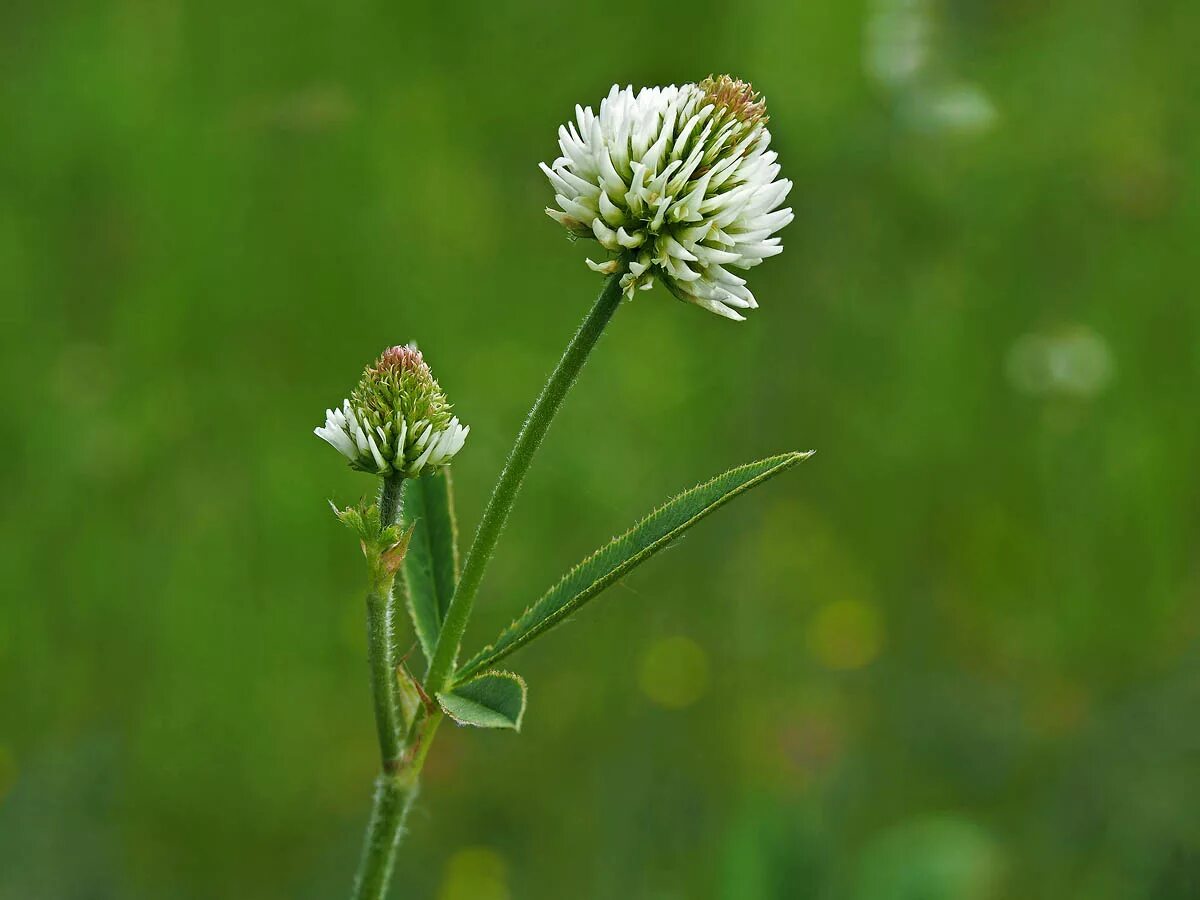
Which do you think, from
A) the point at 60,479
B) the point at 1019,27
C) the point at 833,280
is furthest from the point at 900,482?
the point at 60,479

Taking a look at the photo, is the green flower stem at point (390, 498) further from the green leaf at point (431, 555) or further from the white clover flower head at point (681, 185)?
the white clover flower head at point (681, 185)

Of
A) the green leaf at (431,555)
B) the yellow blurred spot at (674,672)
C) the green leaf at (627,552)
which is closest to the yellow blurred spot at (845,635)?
the yellow blurred spot at (674,672)

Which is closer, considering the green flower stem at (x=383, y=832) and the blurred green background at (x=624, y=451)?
the green flower stem at (x=383, y=832)

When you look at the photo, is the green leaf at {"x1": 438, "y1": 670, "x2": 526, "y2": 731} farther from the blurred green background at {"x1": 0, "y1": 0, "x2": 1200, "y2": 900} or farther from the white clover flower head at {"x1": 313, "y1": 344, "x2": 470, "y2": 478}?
the blurred green background at {"x1": 0, "y1": 0, "x2": 1200, "y2": 900}

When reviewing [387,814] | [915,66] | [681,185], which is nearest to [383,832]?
[387,814]

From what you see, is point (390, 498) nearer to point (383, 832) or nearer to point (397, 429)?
point (397, 429)

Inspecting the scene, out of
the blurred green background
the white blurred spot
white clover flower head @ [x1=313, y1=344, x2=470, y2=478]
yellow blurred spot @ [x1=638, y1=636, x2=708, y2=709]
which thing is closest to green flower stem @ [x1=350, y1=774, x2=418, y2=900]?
white clover flower head @ [x1=313, y1=344, x2=470, y2=478]
